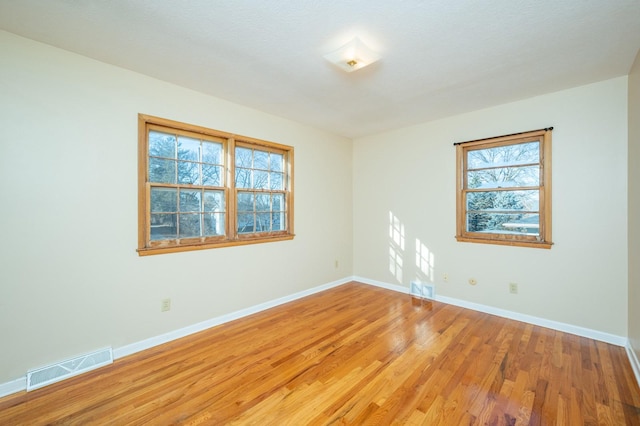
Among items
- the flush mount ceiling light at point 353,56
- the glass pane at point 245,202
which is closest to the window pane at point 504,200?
the flush mount ceiling light at point 353,56

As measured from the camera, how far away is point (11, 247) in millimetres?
2041

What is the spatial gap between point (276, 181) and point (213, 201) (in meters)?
0.99

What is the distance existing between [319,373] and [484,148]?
3.34 m

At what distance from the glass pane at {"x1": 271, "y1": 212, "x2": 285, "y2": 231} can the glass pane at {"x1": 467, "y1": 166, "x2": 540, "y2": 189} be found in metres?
2.65

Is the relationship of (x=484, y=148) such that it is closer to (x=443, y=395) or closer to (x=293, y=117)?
(x=293, y=117)

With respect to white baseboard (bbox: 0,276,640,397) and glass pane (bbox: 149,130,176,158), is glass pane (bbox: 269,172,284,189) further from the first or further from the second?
white baseboard (bbox: 0,276,640,397)

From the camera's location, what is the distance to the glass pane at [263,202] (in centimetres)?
369

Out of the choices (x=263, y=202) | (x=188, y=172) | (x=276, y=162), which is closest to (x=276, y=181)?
(x=276, y=162)

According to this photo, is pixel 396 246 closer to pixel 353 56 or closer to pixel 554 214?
pixel 554 214

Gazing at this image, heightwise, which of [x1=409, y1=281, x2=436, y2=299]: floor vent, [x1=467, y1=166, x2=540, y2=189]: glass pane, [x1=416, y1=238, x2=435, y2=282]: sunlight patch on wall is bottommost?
[x1=409, y1=281, x2=436, y2=299]: floor vent

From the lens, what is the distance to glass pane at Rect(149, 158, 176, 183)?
276 centimetres

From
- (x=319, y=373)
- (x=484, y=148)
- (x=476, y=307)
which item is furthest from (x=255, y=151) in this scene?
(x=476, y=307)

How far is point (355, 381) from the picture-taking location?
211 cm

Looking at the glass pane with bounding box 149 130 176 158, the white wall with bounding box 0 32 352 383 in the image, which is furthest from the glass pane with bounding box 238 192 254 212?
the glass pane with bounding box 149 130 176 158
